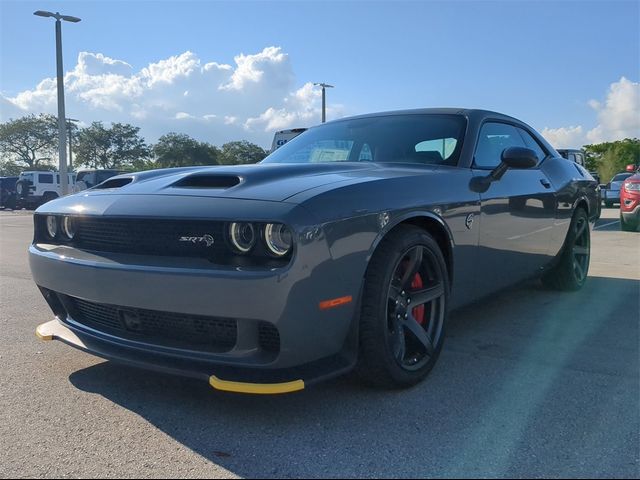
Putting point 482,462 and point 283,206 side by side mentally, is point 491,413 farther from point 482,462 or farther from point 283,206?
point 283,206

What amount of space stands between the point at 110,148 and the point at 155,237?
2396 inches

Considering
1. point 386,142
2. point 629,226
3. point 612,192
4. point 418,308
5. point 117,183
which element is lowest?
point 629,226

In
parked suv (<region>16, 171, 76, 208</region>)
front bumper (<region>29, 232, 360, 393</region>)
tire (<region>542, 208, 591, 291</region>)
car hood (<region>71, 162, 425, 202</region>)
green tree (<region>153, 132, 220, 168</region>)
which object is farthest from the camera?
green tree (<region>153, 132, 220, 168</region>)

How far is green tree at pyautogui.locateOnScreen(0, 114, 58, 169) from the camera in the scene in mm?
56156

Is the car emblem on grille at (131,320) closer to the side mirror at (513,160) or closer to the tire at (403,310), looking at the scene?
the tire at (403,310)

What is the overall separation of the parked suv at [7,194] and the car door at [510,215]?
28476 millimetres

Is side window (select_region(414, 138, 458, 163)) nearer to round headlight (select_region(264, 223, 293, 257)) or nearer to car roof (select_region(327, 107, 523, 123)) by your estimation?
car roof (select_region(327, 107, 523, 123))

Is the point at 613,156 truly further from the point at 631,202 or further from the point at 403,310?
the point at 403,310

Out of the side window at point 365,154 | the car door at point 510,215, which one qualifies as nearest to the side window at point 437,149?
the car door at point 510,215

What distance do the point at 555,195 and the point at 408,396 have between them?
97.0 inches

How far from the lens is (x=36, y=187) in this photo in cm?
2667

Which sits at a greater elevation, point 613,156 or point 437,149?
point 613,156

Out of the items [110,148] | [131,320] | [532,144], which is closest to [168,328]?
[131,320]

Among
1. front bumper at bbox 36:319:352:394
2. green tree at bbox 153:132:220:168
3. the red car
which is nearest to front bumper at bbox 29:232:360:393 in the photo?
front bumper at bbox 36:319:352:394
